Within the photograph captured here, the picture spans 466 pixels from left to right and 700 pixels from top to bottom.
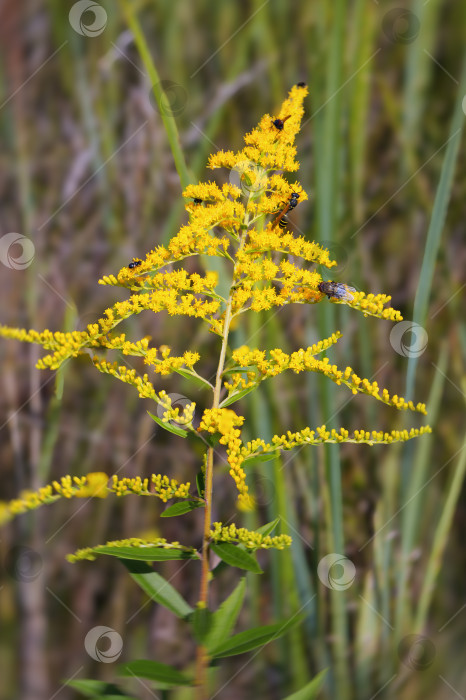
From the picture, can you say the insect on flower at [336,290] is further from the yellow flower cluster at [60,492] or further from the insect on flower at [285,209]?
the yellow flower cluster at [60,492]

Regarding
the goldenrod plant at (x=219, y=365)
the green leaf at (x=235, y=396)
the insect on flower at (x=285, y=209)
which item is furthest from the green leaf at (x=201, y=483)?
the insect on flower at (x=285, y=209)

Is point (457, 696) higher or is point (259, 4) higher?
point (259, 4)

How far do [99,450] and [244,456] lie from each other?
61 cm

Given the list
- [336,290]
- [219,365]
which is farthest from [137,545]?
[336,290]

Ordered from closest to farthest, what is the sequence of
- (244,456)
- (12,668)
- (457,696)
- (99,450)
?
1. (244,456)
2. (457,696)
3. (12,668)
4. (99,450)

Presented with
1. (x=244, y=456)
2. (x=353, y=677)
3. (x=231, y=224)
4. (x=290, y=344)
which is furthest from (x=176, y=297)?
(x=353, y=677)

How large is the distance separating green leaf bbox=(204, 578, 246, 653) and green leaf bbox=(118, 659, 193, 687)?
5 centimetres

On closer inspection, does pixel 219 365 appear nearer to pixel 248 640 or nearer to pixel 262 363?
pixel 262 363

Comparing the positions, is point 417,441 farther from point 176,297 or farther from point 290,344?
point 176,297

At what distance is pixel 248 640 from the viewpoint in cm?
78

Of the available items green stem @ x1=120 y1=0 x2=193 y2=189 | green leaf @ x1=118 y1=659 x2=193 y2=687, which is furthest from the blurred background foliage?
green leaf @ x1=118 y1=659 x2=193 y2=687

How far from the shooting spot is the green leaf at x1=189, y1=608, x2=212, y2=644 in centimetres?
77

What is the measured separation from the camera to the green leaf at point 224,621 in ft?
2.57

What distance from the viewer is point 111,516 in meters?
1.27
